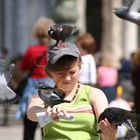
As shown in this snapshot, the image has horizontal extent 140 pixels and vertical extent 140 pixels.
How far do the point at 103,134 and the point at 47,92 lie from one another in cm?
43

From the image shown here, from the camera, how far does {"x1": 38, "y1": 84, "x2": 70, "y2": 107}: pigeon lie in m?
4.72

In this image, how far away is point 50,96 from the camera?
187 inches

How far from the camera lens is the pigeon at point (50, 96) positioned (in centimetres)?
472

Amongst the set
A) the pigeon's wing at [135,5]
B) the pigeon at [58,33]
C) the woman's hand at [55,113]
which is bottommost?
the woman's hand at [55,113]

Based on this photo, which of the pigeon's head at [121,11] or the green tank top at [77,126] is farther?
the pigeon's head at [121,11]

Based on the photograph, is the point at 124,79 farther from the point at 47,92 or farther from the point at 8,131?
the point at 47,92

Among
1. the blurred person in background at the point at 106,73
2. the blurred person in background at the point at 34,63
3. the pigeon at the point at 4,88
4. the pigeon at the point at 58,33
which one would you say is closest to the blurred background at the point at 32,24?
the blurred person in background at the point at 106,73

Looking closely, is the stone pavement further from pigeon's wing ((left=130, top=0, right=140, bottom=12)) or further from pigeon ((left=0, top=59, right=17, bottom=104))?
pigeon ((left=0, top=59, right=17, bottom=104))

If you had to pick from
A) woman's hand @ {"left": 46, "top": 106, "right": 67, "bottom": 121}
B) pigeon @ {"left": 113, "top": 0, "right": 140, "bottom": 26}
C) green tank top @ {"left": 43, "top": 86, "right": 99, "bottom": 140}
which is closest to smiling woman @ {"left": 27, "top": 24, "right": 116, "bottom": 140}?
green tank top @ {"left": 43, "top": 86, "right": 99, "bottom": 140}

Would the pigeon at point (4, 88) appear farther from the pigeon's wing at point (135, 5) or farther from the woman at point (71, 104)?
the pigeon's wing at point (135, 5)

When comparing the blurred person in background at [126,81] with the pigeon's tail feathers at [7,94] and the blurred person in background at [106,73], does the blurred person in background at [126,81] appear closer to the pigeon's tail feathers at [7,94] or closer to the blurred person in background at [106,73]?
the blurred person in background at [106,73]

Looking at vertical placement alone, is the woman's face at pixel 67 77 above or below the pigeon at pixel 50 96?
above

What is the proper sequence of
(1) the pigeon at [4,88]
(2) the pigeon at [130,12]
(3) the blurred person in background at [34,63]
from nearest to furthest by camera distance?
(1) the pigeon at [4,88]
(2) the pigeon at [130,12]
(3) the blurred person in background at [34,63]

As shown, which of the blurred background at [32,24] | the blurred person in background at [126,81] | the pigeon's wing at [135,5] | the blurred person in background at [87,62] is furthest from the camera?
the blurred background at [32,24]
